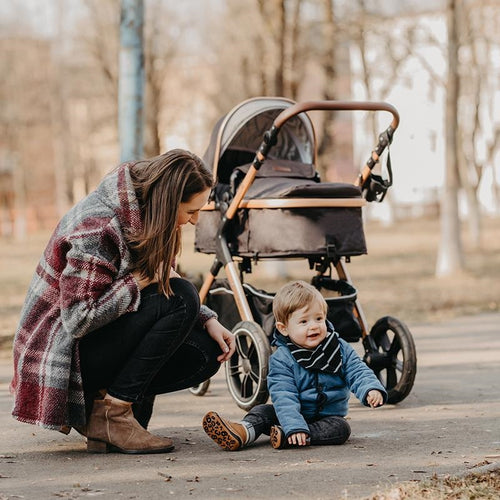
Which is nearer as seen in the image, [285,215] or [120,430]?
[120,430]

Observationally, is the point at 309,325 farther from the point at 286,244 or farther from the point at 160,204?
the point at 286,244

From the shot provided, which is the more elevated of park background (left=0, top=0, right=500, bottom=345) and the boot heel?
park background (left=0, top=0, right=500, bottom=345)

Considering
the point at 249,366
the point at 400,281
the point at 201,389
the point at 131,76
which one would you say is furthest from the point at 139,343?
the point at 400,281

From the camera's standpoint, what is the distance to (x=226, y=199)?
6.22 metres

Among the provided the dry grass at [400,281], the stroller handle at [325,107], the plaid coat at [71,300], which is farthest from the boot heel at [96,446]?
the dry grass at [400,281]

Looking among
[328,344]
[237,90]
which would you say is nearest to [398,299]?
[328,344]

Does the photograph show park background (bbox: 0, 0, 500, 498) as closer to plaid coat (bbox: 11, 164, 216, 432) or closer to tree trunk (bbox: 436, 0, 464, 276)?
tree trunk (bbox: 436, 0, 464, 276)

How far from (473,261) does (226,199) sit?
1370cm

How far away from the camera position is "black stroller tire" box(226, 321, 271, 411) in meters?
5.38

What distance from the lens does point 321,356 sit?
15.8 feet

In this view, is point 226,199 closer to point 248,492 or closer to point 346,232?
point 346,232

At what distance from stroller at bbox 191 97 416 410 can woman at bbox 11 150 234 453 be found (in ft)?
3.26

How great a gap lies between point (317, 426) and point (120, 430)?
882 mm

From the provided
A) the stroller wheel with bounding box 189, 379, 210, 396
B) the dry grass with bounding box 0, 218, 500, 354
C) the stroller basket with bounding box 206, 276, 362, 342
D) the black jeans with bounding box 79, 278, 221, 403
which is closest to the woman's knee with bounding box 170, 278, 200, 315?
the black jeans with bounding box 79, 278, 221, 403
